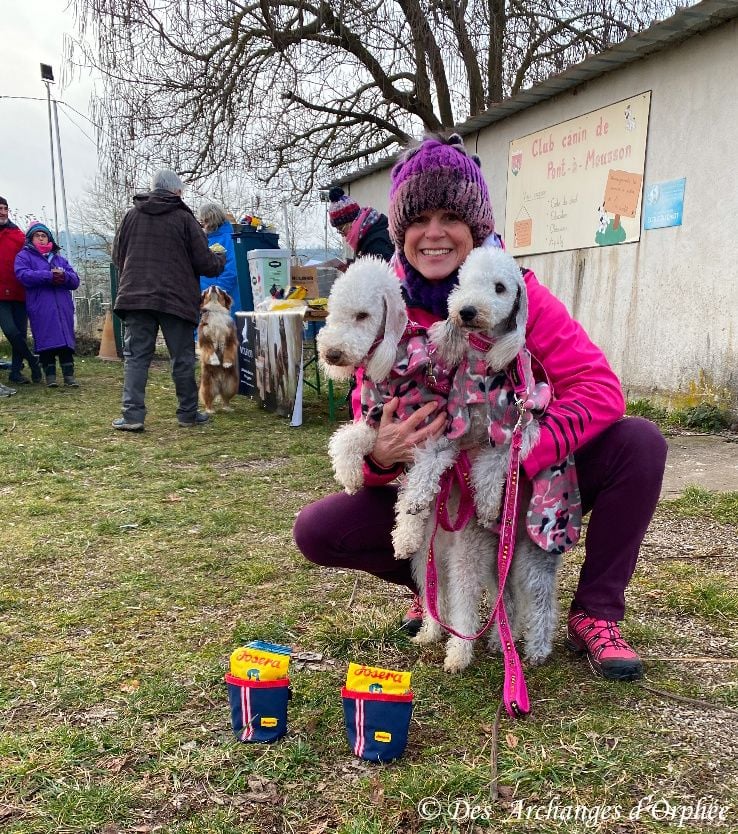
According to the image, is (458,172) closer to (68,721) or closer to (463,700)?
(463,700)

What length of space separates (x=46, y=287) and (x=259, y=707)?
23.7 ft

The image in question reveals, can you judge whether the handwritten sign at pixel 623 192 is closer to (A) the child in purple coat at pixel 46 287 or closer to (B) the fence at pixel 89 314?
(A) the child in purple coat at pixel 46 287

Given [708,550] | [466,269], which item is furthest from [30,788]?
[708,550]

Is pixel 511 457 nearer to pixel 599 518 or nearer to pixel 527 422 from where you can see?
pixel 527 422

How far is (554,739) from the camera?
1.65 meters

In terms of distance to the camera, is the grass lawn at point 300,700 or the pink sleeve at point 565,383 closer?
the grass lawn at point 300,700

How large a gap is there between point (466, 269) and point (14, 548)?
2.57 meters

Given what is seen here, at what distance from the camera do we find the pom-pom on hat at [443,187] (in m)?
1.85

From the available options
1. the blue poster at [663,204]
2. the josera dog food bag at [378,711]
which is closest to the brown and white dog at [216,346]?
the blue poster at [663,204]

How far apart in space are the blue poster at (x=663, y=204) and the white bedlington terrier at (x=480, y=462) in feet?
14.2

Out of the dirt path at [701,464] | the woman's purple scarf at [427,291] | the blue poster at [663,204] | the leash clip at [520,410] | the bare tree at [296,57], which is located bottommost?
the dirt path at [701,464]

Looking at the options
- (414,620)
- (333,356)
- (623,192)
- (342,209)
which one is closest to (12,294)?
(342,209)

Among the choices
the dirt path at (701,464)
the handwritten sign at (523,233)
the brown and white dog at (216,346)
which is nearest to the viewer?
the dirt path at (701,464)

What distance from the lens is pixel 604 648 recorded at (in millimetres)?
1942
